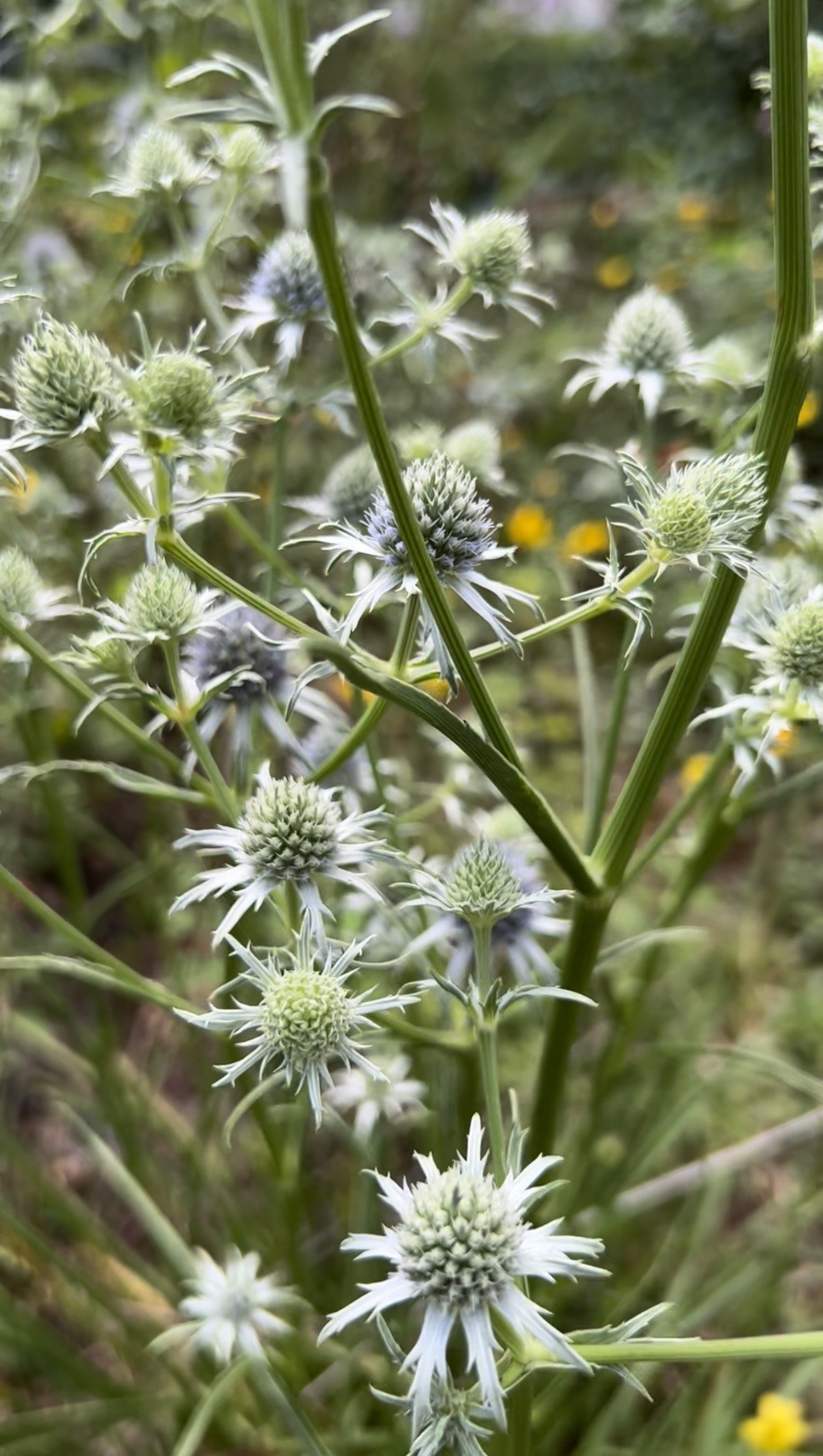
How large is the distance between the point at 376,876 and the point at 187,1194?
23.7 inches

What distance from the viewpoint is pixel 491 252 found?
42.9 inches

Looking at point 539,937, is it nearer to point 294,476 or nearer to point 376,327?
point 376,327

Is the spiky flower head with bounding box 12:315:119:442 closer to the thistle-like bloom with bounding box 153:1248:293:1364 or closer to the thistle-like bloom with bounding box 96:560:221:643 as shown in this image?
the thistle-like bloom with bounding box 96:560:221:643

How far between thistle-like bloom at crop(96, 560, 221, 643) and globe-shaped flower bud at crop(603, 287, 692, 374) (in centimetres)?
55

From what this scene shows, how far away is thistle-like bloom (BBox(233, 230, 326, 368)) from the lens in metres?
1.17

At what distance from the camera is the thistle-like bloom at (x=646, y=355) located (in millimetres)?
1117

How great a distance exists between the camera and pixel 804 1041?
2014 millimetres

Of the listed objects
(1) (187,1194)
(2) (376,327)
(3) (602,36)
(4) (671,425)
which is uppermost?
(3) (602,36)

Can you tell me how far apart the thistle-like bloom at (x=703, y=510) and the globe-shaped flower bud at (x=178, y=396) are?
1.04 feet

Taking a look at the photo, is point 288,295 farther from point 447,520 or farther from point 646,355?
point 447,520

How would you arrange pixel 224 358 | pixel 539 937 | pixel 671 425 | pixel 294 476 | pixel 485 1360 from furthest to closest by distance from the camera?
pixel 671 425 → pixel 294 476 → pixel 224 358 → pixel 539 937 → pixel 485 1360

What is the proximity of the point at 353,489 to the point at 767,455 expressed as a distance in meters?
0.55

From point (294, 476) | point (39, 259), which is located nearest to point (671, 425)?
point (294, 476)

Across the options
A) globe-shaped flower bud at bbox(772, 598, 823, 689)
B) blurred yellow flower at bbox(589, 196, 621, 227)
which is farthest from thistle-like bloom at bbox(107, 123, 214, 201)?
blurred yellow flower at bbox(589, 196, 621, 227)
